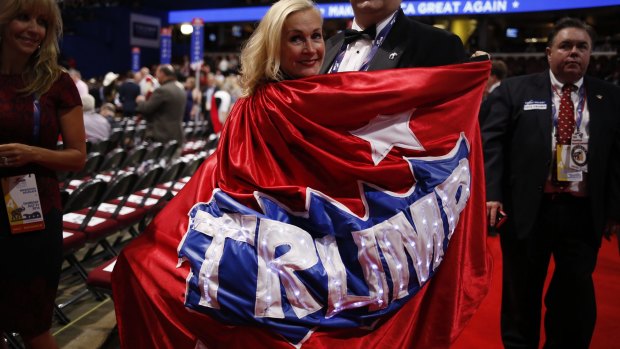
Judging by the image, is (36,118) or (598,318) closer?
(36,118)

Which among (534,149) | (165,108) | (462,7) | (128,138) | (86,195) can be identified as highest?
(462,7)

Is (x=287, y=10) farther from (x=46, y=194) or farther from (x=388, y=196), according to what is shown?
(x=46, y=194)

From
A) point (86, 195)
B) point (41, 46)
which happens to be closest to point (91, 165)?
point (86, 195)

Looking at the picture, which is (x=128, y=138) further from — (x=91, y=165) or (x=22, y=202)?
(x=22, y=202)

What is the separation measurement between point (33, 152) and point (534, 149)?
178cm

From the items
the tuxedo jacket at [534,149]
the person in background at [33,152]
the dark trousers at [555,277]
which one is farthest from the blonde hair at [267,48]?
the dark trousers at [555,277]

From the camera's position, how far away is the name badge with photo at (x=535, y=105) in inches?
88.0

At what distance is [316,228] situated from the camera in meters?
1.51

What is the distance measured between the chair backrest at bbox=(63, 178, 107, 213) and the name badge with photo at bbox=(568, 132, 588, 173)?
2497 mm

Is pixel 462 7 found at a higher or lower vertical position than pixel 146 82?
higher

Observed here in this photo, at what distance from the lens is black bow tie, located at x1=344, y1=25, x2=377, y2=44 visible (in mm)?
1876

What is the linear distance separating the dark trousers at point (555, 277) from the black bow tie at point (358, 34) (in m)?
1.00

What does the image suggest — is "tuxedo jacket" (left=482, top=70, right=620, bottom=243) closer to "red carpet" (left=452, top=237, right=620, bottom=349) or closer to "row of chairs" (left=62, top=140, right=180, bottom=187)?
"red carpet" (left=452, top=237, right=620, bottom=349)

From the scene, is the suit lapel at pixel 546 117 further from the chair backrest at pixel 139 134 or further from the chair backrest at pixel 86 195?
the chair backrest at pixel 139 134
